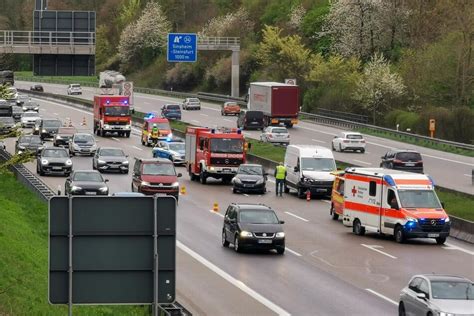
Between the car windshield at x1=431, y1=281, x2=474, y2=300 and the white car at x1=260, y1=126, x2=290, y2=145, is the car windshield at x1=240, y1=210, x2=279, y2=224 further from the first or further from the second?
the white car at x1=260, y1=126, x2=290, y2=145

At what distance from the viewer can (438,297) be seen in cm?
2356

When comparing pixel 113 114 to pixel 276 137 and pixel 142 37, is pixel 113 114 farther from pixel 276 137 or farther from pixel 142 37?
pixel 142 37

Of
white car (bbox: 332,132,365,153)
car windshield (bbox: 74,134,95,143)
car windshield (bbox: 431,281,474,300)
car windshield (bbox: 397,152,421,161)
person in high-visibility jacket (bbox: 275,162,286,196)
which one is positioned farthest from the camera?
white car (bbox: 332,132,365,153)

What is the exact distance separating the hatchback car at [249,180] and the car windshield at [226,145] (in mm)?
3141

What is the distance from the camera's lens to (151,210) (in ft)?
47.3

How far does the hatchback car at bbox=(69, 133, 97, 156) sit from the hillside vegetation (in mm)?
5984

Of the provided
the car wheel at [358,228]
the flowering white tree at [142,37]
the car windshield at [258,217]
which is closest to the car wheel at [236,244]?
the car windshield at [258,217]

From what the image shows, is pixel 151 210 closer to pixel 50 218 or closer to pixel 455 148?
pixel 50 218

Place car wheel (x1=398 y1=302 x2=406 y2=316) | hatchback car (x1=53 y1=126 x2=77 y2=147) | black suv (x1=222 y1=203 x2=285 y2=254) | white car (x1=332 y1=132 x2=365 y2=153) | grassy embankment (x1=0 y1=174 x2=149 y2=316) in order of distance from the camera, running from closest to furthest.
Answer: grassy embankment (x1=0 y1=174 x2=149 y2=316) < car wheel (x1=398 y1=302 x2=406 y2=316) < black suv (x1=222 y1=203 x2=285 y2=254) < hatchback car (x1=53 y1=126 x2=77 y2=147) < white car (x1=332 y1=132 x2=365 y2=153)

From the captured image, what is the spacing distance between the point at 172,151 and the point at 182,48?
1238 inches

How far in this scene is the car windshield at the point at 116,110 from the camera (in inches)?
3268

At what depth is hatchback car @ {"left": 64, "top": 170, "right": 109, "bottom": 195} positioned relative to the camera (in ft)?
153

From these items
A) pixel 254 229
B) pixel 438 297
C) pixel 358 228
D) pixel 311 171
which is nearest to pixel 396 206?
pixel 358 228

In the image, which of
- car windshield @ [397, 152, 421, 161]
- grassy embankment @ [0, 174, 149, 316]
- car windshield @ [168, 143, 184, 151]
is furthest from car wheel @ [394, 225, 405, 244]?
car windshield @ [168, 143, 184, 151]
